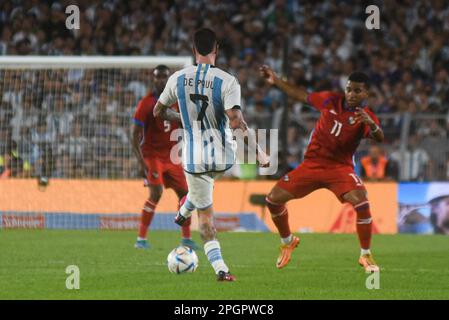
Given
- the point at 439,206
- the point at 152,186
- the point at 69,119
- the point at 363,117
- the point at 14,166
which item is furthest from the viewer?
the point at 14,166

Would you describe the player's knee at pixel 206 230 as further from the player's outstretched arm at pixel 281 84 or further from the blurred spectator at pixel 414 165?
the blurred spectator at pixel 414 165

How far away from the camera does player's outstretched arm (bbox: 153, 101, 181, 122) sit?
10188 mm

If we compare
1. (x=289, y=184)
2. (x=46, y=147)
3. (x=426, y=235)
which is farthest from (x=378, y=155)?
(x=289, y=184)

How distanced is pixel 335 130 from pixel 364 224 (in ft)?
3.79

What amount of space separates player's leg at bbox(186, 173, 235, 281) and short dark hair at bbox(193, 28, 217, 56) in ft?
3.97

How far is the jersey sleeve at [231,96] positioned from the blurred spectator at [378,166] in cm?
1042

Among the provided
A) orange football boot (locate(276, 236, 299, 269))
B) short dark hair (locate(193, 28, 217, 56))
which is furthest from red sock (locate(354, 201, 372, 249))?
short dark hair (locate(193, 28, 217, 56))

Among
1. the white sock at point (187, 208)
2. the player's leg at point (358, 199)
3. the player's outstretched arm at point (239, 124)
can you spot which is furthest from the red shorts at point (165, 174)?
the player's outstretched arm at point (239, 124)

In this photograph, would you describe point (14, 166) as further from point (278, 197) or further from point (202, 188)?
point (202, 188)

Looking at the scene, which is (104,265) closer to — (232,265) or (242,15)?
(232,265)

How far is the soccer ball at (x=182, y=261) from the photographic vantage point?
10.3m

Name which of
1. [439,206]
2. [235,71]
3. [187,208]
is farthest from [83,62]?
[187,208]

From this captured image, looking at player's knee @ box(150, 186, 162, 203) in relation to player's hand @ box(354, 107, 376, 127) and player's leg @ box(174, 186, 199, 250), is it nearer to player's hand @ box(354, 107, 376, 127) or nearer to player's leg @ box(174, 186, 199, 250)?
player's leg @ box(174, 186, 199, 250)

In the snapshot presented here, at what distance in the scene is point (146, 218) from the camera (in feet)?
47.9
